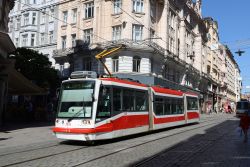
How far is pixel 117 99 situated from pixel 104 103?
3.81ft

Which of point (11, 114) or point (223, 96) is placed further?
point (223, 96)

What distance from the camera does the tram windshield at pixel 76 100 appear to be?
13352mm

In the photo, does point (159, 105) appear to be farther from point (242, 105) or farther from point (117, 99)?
point (242, 105)

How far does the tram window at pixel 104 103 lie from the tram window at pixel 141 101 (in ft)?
9.70

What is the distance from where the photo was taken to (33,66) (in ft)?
118

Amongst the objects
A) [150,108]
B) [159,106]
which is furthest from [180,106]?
[150,108]

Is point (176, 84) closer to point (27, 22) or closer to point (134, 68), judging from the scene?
point (134, 68)

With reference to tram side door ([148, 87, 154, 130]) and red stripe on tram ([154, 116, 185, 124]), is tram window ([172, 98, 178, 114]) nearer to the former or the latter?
red stripe on tram ([154, 116, 185, 124])

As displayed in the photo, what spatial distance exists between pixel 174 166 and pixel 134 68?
93.7 feet

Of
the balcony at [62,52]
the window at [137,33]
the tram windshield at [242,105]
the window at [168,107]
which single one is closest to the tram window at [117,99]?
the window at [168,107]

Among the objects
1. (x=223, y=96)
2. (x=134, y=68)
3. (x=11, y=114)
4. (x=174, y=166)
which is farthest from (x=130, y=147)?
(x=223, y=96)

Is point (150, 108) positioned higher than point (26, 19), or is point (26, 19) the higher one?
point (26, 19)

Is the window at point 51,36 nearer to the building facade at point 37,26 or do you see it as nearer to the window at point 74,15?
the building facade at point 37,26

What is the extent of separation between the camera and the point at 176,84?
46938mm
